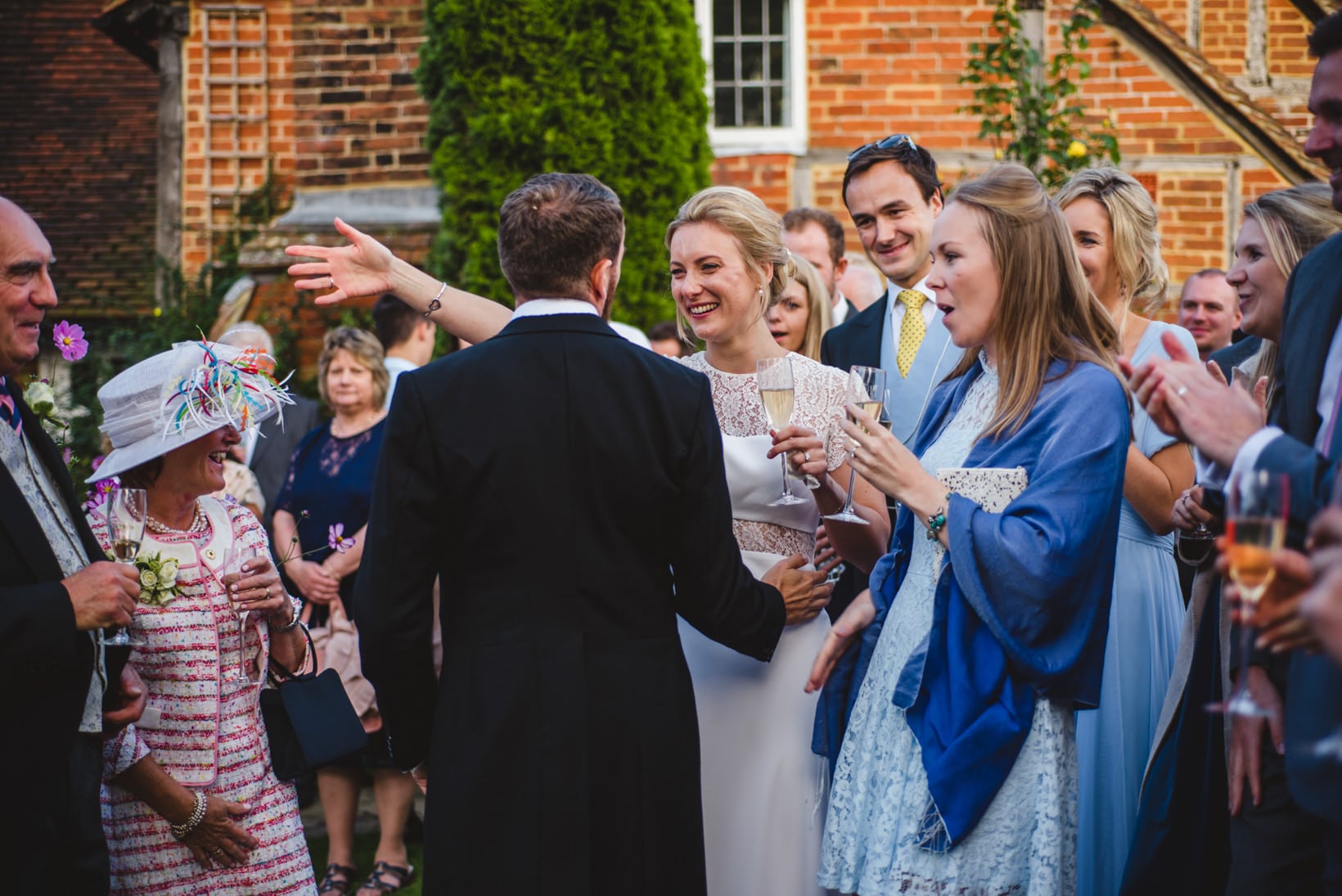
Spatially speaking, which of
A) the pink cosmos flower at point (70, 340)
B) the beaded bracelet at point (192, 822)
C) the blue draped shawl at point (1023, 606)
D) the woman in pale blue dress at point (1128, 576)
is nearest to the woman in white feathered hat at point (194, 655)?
the beaded bracelet at point (192, 822)

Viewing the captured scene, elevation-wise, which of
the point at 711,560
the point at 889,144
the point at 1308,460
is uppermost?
the point at 889,144

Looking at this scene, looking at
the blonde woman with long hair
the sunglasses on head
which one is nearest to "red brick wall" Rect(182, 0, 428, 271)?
the blonde woman with long hair

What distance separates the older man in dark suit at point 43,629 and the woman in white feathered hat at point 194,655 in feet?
0.75

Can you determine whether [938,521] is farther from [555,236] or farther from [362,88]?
[362,88]

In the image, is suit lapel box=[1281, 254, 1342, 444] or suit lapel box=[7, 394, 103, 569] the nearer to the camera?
suit lapel box=[1281, 254, 1342, 444]

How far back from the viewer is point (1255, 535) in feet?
5.51

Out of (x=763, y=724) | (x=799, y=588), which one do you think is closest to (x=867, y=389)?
(x=799, y=588)

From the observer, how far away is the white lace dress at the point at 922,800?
267cm

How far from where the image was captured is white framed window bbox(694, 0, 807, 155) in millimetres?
10375

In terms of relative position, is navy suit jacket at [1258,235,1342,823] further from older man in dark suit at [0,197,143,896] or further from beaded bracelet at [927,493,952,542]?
older man in dark suit at [0,197,143,896]

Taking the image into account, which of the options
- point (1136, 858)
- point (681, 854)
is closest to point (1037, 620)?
point (1136, 858)

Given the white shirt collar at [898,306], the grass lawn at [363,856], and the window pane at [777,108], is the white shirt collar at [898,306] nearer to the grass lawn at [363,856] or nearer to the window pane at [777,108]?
the grass lawn at [363,856]

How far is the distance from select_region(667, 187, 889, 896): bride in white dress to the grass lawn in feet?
7.93

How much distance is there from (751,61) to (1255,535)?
31.1 ft
